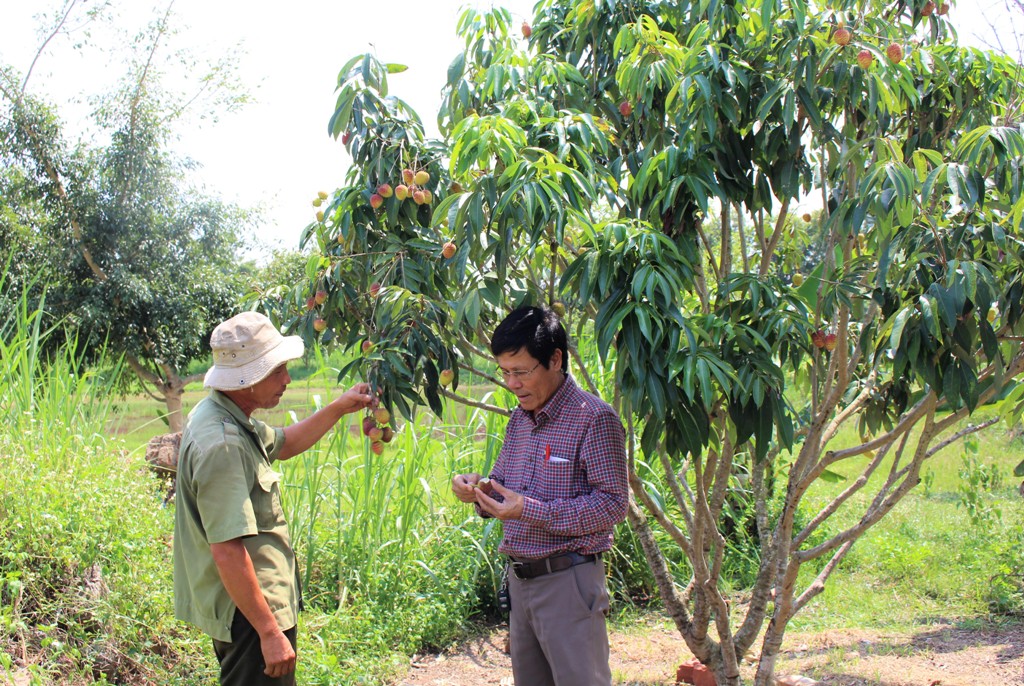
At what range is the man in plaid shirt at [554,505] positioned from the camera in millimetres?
2275

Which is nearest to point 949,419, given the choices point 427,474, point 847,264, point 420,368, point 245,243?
point 847,264

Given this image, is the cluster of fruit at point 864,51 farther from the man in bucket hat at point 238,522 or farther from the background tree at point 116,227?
the background tree at point 116,227

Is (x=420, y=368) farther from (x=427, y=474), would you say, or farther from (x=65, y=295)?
(x=65, y=295)

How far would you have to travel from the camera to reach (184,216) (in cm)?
1154

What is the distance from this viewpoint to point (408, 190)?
9.29 feet

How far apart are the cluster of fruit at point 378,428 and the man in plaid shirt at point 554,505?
0.93 ft

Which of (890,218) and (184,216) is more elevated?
(184,216)

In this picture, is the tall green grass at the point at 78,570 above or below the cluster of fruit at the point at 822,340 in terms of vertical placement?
below

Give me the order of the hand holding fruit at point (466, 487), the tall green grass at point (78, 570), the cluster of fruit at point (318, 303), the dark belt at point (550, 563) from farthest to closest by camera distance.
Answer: the tall green grass at point (78, 570)
the cluster of fruit at point (318, 303)
the hand holding fruit at point (466, 487)
the dark belt at point (550, 563)

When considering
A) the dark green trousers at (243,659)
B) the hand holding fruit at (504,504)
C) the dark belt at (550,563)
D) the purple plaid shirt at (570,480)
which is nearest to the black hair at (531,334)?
the purple plaid shirt at (570,480)

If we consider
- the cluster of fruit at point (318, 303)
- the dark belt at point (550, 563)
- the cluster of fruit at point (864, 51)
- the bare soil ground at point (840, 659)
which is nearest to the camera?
the dark belt at point (550, 563)

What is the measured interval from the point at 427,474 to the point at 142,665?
191 cm

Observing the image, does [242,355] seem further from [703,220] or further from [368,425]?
[703,220]

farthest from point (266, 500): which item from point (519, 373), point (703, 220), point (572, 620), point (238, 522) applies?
point (703, 220)
